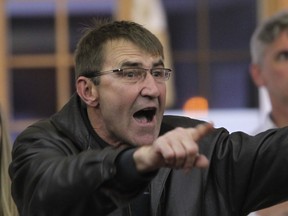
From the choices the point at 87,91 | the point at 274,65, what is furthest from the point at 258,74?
the point at 87,91

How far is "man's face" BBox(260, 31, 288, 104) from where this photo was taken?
4902 millimetres

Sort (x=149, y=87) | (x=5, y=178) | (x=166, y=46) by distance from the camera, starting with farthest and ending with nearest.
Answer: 1. (x=166, y=46)
2. (x=5, y=178)
3. (x=149, y=87)

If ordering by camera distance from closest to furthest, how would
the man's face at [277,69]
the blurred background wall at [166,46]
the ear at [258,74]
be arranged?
the man's face at [277,69], the ear at [258,74], the blurred background wall at [166,46]

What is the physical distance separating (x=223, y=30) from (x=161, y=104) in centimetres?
422

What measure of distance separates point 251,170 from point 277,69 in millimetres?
1461

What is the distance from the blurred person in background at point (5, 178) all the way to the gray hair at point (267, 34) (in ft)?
4.03

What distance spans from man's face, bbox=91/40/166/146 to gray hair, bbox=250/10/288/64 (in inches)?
60.2

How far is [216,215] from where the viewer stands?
139 inches

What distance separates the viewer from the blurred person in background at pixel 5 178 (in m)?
4.30

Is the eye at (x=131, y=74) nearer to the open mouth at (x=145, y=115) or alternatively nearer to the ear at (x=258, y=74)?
the open mouth at (x=145, y=115)

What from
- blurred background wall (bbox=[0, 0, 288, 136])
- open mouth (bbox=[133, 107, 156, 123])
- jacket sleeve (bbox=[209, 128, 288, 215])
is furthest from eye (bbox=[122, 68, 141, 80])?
blurred background wall (bbox=[0, 0, 288, 136])

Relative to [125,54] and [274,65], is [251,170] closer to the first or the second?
[125,54]

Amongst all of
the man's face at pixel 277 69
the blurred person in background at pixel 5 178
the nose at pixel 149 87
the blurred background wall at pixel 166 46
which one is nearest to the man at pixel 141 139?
the nose at pixel 149 87

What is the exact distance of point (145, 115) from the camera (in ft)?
11.7
